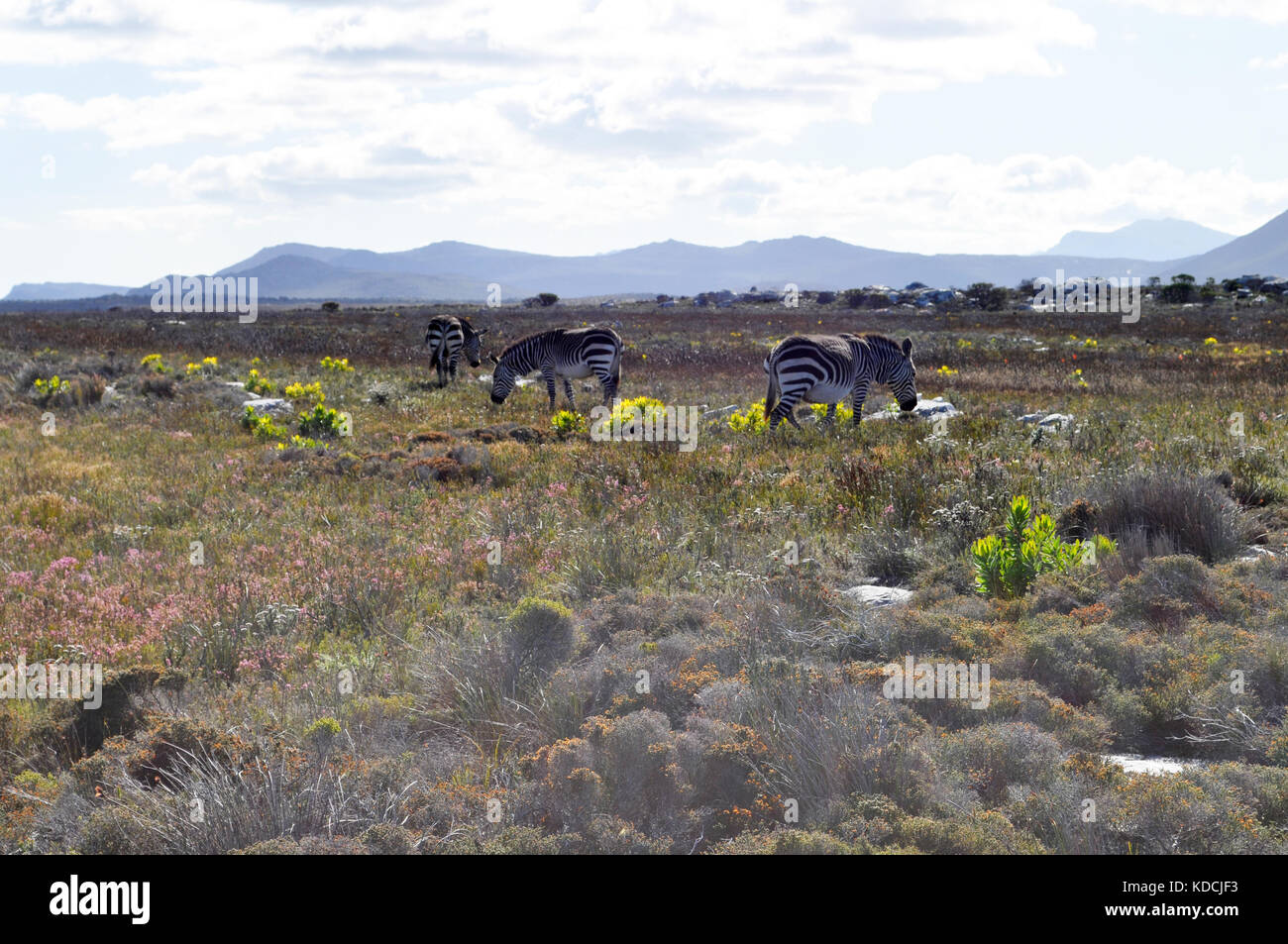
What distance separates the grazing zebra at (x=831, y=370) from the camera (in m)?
14.9

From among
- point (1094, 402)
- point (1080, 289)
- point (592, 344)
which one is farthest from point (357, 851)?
point (1080, 289)

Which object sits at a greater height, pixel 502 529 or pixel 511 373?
pixel 511 373

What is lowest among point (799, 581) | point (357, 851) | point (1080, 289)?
point (357, 851)

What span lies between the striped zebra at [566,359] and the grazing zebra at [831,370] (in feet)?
15.7

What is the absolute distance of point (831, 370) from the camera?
15156 millimetres

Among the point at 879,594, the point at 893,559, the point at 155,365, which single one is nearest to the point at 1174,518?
the point at 893,559

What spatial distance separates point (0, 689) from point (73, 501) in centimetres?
575

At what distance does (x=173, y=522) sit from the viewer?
990cm

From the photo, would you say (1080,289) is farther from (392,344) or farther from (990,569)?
(990,569)

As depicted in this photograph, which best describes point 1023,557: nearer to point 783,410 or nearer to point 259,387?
point 783,410

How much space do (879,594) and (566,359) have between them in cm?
1405

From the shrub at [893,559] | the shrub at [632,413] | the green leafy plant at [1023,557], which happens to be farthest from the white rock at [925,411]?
the green leafy plant at [1023,557]

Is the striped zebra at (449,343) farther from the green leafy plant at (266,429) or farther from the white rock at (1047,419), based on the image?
the white rock at (1047,419)

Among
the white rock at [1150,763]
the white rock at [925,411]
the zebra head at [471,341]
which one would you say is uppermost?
the zebra head at [471,341]
